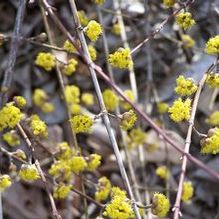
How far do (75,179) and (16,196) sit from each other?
11.5 inches

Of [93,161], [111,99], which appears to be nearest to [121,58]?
[93,161]

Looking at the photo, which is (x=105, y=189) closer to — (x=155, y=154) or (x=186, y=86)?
(x=186, y=86)

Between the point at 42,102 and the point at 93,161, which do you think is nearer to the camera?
the point at 93,161

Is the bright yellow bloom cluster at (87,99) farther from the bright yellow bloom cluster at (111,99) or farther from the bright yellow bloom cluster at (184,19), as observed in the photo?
the bright yellow bloom cluster at (184,19)

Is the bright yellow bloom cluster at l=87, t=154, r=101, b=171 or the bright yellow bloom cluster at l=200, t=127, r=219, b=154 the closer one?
the bright yellow bloom cluster at l=200, t=127, r=219, b=154

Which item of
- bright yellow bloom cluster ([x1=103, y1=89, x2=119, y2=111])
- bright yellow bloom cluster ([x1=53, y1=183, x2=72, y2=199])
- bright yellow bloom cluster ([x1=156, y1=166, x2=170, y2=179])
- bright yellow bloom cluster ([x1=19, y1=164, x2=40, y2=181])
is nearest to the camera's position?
bright yellow bloom cluster ([x1=19, y1=164, x2=40, y2=181])

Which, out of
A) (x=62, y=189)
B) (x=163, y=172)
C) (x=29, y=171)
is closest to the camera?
(x=29, y=171)

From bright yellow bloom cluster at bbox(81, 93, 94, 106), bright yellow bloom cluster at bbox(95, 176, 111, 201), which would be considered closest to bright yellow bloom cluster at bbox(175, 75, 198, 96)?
bright yellow bloom cluster at bbox(95, 176, 111, 201)

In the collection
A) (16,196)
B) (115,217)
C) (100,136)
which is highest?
(100,136)

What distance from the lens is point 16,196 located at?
2.62m

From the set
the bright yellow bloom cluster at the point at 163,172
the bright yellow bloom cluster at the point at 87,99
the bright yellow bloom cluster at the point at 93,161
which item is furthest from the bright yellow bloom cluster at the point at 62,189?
the bright yellow bloom cluster at the point at 87,99

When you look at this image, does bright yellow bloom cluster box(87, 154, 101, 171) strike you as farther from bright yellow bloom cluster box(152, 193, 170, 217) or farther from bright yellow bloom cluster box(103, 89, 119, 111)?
bright yellow bloom cluster box(152, 193, 170, 217)

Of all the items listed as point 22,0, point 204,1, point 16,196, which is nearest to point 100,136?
point 16,196

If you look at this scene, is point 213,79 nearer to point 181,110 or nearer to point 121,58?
point 181,110
